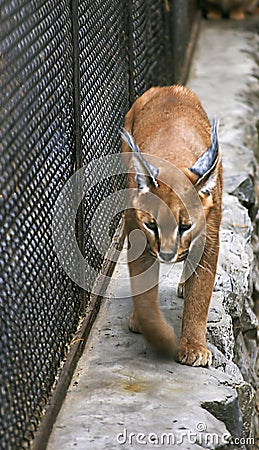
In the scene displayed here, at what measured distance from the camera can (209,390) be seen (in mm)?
3727

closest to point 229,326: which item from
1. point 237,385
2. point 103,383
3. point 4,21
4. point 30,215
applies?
point 237,385

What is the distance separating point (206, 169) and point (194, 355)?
0.89 meters

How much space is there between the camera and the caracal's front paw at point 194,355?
3.96 m

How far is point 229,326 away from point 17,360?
1.76 meters

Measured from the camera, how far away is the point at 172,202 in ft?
11.4

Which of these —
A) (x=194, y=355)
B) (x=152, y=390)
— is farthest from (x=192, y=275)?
(x=152, y=390)

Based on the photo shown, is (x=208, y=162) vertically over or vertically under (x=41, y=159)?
under

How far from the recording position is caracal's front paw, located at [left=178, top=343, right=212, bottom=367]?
3.96m

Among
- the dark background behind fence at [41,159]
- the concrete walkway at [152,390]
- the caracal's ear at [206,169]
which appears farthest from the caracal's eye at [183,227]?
the concrete walkway at [152,390]

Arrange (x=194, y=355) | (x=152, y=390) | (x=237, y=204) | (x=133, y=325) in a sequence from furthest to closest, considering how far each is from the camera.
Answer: (x=237, y=204)
(x=133, y=325)
(x=194, y=355)
(x=152, y=390)

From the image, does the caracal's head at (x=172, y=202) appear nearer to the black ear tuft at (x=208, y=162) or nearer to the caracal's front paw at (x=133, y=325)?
the black ear tuft at (x=208, y=162)

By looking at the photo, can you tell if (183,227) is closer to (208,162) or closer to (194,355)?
(208,162)

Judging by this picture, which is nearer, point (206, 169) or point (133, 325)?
point (206, 169)

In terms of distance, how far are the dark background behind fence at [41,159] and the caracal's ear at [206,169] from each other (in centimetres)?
54
